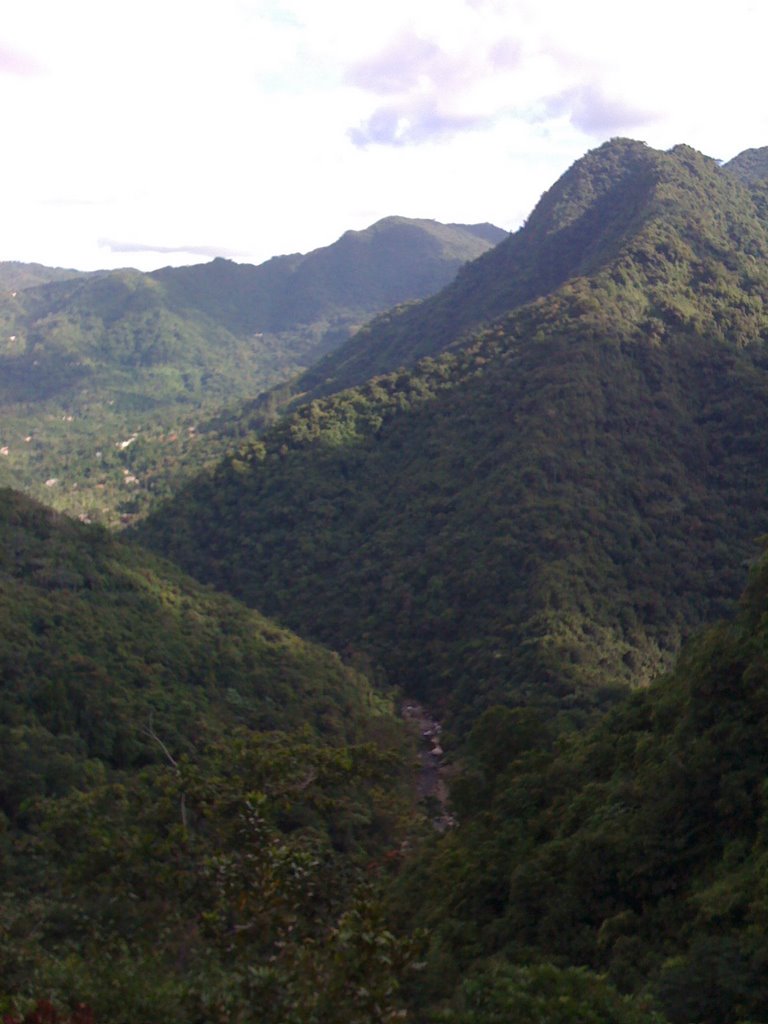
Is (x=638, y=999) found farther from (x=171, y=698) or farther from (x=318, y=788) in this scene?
(x=171, y=698)

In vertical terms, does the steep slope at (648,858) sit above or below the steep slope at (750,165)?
below

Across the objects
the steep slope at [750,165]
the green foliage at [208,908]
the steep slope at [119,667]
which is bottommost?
the steep slope at [119,667]

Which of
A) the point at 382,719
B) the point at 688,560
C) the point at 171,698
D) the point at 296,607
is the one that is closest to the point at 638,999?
the point at 171,698

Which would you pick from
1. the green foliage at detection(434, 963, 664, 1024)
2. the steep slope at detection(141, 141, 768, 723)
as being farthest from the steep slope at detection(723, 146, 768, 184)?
the green foliage at detection(434, 963, 664, 1024)

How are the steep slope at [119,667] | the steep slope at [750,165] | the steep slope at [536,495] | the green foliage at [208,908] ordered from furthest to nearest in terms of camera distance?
the steep slope at [750,165], the steep slope at [536,495], the steep slope at [119,667], the green foliage at [208,908]

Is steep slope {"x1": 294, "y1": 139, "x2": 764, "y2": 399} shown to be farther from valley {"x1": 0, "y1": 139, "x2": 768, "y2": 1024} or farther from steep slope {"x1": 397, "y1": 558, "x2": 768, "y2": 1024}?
steep slope {"x1": 397, "y1": 558, "x2": 768, "y2": 1024}

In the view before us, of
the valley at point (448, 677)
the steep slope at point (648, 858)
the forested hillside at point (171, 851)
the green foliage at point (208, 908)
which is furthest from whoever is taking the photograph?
the steep slope at point (648, 858)

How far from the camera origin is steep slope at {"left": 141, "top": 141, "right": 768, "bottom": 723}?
48688mm

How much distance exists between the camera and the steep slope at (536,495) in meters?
48.7

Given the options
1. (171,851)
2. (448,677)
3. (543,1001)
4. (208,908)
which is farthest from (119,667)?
(543,1001)

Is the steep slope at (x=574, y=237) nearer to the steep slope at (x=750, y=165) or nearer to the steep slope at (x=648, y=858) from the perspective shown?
the steep slope at (x=750, y=165)

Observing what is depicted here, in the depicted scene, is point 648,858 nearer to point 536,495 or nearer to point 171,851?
point 171,851

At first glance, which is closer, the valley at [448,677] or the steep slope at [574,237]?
the valley at [448,677]

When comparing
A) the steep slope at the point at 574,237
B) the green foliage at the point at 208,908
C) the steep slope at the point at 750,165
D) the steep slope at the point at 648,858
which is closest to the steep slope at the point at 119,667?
the green foliage at the point at 208,908
